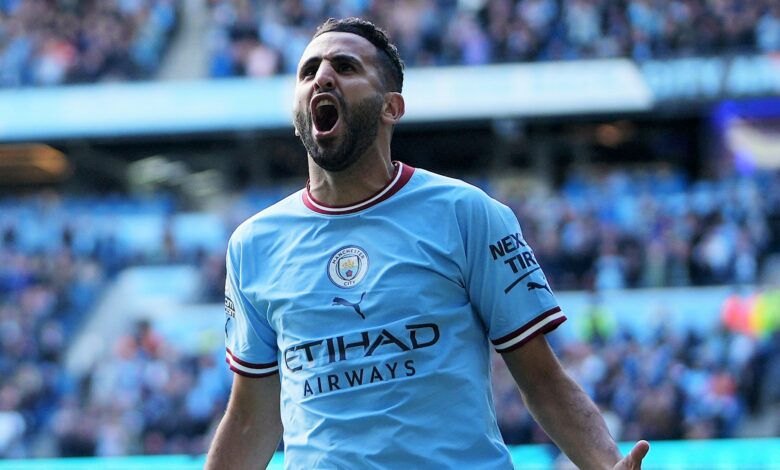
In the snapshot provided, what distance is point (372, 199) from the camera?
3041 millimetres

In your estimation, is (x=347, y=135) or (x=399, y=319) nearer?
Result: (x=399, y=319)

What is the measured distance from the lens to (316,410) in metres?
2.89

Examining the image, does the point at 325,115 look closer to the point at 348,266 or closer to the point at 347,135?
the point at 347,135

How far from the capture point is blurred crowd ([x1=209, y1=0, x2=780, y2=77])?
18875 millimetres

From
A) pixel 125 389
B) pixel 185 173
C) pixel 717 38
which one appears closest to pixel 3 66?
pixel 185 173

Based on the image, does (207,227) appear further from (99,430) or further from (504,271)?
(504,271)

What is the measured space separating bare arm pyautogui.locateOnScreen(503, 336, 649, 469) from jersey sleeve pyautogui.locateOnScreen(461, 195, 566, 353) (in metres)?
0.05

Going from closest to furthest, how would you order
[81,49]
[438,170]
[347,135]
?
1. [347,135]
2. [81,49]
3. [438,170]

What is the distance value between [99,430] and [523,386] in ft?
41.0

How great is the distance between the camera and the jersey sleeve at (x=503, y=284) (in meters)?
2.92

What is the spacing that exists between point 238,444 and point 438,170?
19.2 m

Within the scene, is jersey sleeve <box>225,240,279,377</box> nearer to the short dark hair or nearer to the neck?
the neck

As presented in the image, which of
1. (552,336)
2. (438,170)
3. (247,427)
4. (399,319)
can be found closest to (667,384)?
(552,336)

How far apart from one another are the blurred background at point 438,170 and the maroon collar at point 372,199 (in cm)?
902
